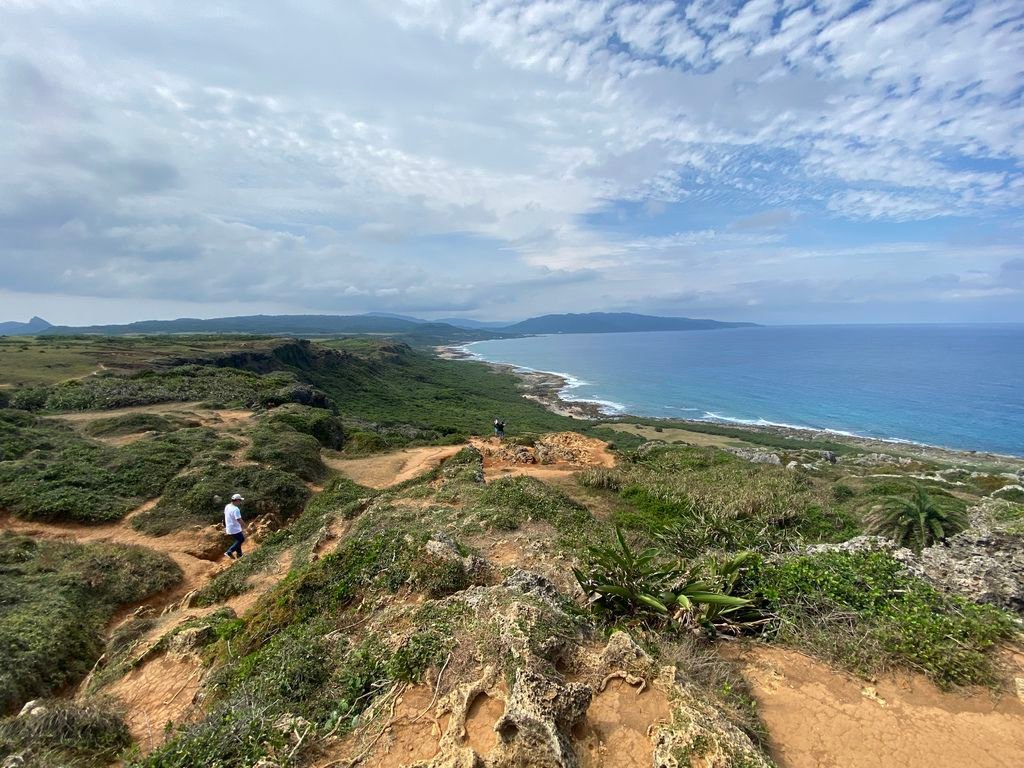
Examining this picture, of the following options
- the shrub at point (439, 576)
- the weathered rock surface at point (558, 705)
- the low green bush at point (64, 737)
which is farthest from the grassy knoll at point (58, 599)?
the weathered rock surface at point (558, 705)

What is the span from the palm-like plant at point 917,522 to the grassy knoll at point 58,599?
1560 cm

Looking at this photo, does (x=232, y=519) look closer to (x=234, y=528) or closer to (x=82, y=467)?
(x=234, y=528)

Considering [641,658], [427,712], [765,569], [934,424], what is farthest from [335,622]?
[934,424]

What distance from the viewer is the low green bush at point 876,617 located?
197 inches

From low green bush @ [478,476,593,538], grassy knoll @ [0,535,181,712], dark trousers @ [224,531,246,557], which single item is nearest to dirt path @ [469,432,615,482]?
low green bush @ [478,476,593,538]

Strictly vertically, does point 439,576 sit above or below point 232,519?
above

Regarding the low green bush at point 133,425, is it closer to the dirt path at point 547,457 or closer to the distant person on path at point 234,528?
the distant person on path at point 234,528

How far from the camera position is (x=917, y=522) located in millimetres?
10414

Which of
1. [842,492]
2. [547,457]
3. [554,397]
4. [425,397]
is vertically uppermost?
[547,457]

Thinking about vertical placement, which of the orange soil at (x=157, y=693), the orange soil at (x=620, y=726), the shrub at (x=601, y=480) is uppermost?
the orange soil at (x=620, y=726)

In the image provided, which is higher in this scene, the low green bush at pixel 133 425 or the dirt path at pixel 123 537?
the low green bush at pixel 133 425

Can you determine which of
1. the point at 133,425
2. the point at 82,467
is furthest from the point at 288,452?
the point at 133,425

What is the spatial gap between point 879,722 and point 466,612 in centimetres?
419

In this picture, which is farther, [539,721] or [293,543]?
[293,543]
